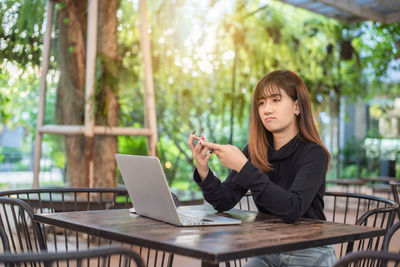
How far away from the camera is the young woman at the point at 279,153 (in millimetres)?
1702

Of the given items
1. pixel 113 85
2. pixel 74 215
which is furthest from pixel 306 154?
pixel 113 85

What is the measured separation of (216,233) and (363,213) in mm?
1049

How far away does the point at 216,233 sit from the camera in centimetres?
138

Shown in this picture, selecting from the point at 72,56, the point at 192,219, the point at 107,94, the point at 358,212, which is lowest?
the point at 358,212

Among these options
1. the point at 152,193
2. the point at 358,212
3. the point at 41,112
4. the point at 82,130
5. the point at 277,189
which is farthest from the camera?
the point at 41,112

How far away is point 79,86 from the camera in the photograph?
446 centimetres

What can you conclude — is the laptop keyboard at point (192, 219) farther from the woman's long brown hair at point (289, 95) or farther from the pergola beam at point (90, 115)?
the pergola beam at point (90, 115)

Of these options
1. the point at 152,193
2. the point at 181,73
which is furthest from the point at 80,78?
the point at 152,193

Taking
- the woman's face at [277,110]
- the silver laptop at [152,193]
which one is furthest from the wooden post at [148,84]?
the silver laptop at [152,193]

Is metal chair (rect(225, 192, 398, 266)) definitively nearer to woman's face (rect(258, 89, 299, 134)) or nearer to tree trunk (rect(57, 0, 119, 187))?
woman's face (rect(258, 89, 299, 134))

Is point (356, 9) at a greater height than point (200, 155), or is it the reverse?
point (356, 9)

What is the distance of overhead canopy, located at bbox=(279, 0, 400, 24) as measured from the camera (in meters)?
6.44

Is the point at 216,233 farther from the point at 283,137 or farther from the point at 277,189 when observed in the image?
the point at 283,137

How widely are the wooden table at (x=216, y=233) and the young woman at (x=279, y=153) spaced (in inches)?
4.5
